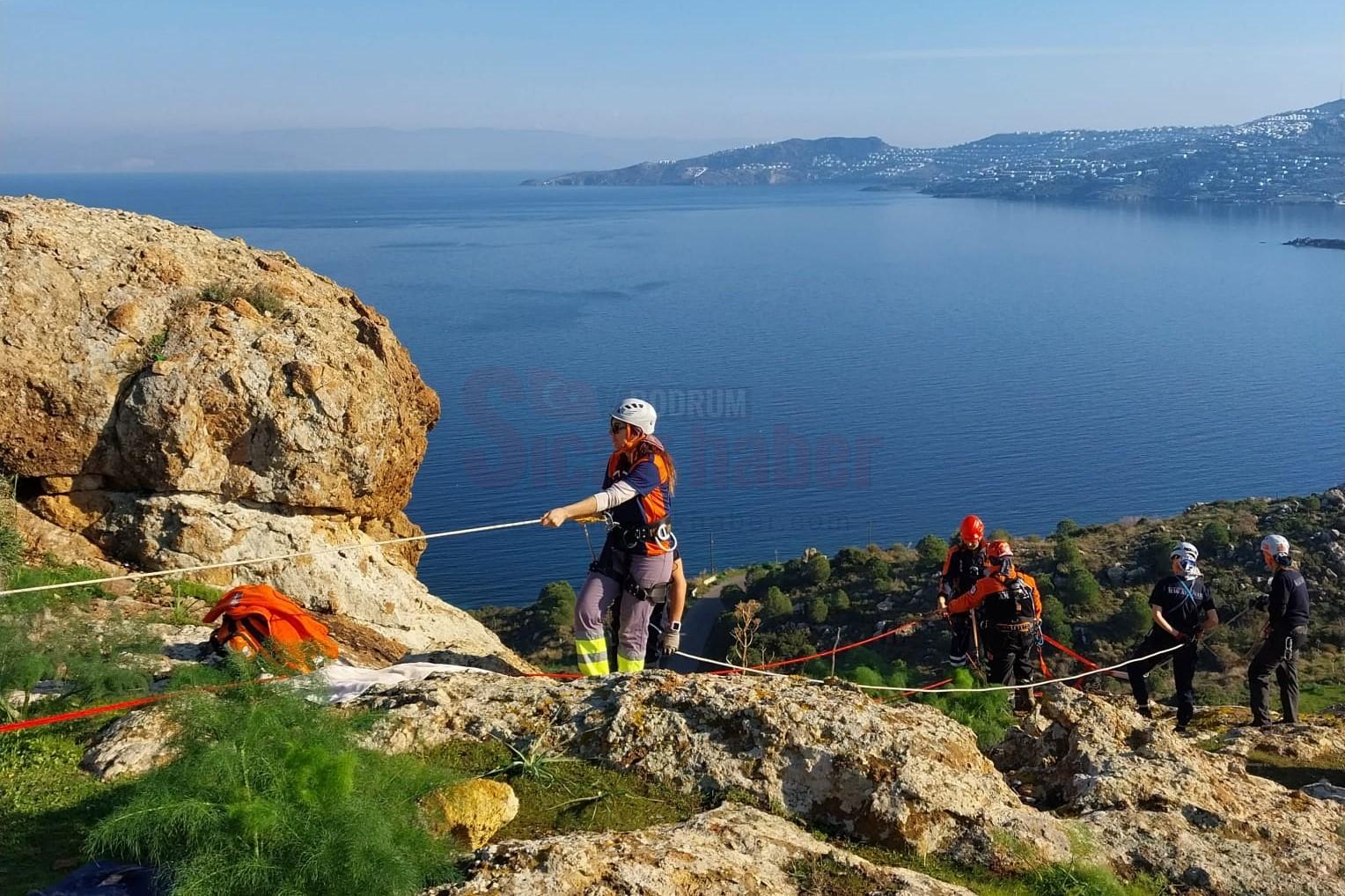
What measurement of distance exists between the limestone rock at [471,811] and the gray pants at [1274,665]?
24.5ft

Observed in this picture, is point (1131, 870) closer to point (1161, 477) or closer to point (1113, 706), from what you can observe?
point (1113, 706)

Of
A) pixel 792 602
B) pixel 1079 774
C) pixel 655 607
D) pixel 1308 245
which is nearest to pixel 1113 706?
pixel 1079 774

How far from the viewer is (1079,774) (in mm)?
6484

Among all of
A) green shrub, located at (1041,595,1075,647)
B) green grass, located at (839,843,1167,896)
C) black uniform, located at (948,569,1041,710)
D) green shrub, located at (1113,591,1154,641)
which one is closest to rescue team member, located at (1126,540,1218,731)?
black uniform, located at (948,569,1041,710)

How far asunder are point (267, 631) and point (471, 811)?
3383 mm

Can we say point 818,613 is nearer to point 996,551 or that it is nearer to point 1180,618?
point 1180,618

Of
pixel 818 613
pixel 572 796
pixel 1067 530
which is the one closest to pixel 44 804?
pixel 572 796

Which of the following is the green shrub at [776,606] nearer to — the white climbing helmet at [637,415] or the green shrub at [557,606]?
the green shrub at [557,606]

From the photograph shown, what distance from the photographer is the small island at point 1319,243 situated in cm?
16112

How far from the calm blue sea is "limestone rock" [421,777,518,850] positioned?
44.8 m

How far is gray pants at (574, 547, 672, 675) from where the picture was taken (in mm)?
7387

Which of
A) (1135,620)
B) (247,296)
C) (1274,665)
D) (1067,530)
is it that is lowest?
(1067,530)

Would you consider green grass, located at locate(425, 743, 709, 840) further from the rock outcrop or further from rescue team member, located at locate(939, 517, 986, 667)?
rescue team member, located at locate(939, 517, 986, 667)

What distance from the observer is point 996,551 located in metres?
9.78
